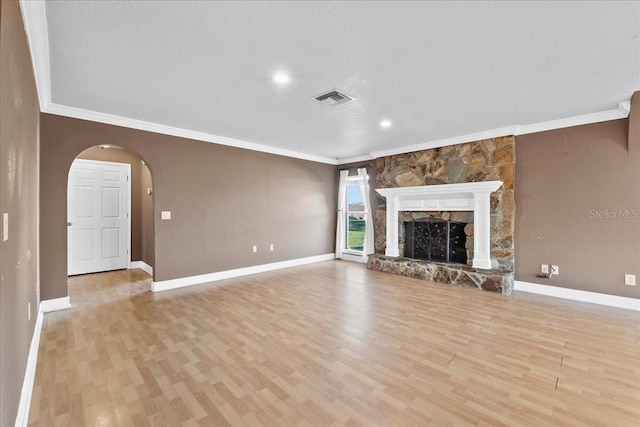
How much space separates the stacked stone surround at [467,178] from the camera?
4418 mm

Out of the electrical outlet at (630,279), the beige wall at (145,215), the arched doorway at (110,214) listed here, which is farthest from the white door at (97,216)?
the electrical outlet at (630,279)

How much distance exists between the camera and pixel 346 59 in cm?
240

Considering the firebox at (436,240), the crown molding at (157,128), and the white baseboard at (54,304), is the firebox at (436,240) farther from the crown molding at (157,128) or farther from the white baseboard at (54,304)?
the white baseboard at (54,304)

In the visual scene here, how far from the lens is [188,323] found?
3.04 m

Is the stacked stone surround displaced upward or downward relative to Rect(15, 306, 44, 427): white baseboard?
upward

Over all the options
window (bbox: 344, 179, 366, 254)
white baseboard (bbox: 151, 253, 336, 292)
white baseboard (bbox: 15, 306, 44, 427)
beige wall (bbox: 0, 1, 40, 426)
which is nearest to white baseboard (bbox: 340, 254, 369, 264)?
window (bbox: 344, 179, 366, 254)

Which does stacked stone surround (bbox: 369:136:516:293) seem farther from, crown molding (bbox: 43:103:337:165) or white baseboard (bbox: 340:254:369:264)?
crown molding (bbox: 43:103:337:165)

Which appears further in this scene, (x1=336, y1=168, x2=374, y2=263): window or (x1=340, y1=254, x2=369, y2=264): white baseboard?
(x1=336, y1=168, x2=374, y2=263): window

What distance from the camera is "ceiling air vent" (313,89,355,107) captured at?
3.08 metres

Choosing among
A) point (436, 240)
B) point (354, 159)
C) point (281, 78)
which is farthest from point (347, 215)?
point (281, 78)

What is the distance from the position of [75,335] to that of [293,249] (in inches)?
155

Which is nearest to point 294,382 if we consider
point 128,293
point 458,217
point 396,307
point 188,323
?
point 188,323

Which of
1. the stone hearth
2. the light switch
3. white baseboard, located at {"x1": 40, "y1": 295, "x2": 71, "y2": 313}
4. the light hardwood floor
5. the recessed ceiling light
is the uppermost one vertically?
the recessed ceiling light

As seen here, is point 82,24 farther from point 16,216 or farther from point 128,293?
point 128,293
